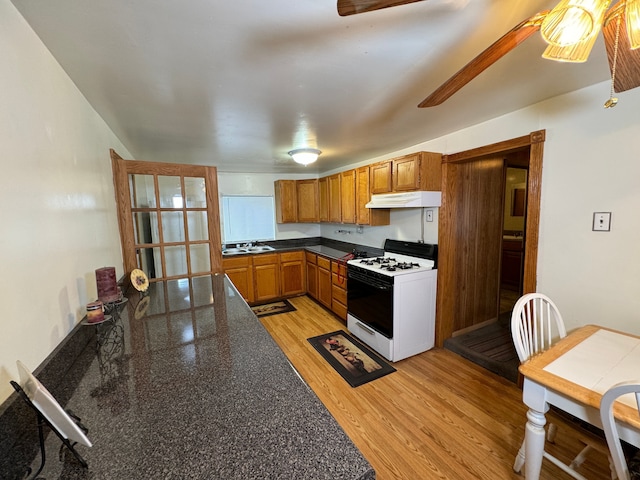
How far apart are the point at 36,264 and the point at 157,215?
Result: 1491 mm

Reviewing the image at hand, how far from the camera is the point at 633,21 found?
777 mm

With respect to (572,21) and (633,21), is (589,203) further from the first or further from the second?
(572,21)

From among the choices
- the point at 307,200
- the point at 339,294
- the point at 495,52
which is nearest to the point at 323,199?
the point at 307,200

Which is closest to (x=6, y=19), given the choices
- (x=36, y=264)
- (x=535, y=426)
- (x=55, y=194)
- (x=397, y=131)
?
(x=55, y=194)

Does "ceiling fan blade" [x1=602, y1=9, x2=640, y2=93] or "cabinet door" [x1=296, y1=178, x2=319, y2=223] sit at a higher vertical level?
"ceiling fan blade" [x1=602, y1=9, x2=640, y2=93]

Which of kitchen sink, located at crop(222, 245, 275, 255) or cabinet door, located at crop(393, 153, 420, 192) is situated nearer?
cabinet door, located at crop(393, 153, 420, 192)

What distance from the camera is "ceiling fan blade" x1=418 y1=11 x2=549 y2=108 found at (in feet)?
2.54

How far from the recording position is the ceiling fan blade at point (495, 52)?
0.77 meters

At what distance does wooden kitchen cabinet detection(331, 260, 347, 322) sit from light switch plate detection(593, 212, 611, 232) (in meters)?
2.24

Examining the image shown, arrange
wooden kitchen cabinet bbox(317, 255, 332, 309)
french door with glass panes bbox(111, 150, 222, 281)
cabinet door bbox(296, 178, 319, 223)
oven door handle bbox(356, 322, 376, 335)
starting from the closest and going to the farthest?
1. french door with glass panes bbox(111, 150, 222, 281)
2. oven door handle bbox(356, 322, 376, 335)
3. wooden kitchen cabinet bbox(317, 255, 332, 309)
4. cabinet door bbox(296, 178, 319, 223)

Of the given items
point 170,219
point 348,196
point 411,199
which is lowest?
point 170,219

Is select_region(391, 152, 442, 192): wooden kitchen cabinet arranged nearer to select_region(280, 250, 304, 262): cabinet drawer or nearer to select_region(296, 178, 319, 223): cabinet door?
select_region(296, 178, 319, 223): cabinet door

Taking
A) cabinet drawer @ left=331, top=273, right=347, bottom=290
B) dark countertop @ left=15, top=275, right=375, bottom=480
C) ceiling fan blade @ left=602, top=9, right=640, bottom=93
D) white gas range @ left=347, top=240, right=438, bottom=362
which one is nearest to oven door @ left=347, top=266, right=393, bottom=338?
white gas range @ left=347, top=240, right=438, bottom=362

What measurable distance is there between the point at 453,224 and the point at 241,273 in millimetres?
2970
